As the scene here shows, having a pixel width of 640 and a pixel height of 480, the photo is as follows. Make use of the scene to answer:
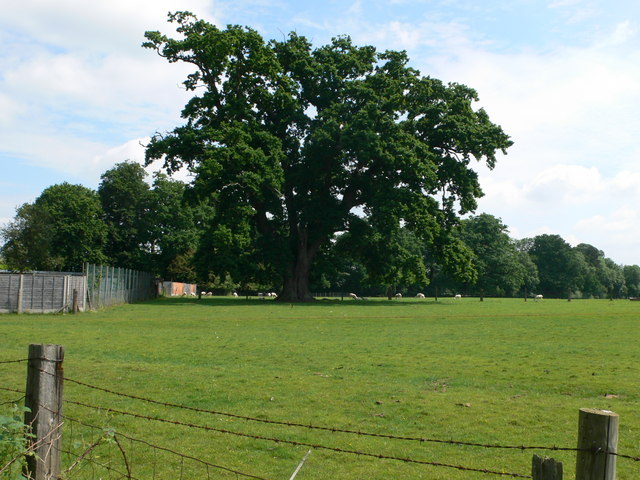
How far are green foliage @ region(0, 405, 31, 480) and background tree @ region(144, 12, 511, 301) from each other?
40.7m

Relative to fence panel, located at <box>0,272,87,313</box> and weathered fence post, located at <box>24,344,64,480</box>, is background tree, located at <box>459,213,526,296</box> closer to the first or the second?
fence panel, located at <box>0,272,87,313</box>

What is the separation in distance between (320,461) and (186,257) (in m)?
75.4

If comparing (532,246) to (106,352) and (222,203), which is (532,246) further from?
(106,352)

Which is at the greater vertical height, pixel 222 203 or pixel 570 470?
pixel 222 203

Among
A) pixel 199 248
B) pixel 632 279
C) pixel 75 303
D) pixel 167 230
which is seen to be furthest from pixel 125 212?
pixel 632 279

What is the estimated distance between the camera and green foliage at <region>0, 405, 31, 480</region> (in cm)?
448

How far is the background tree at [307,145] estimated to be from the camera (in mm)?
48156

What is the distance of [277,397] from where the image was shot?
35.4 ft

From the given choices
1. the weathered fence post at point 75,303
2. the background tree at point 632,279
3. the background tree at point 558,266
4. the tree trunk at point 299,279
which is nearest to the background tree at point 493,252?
the background tree at point 558,266

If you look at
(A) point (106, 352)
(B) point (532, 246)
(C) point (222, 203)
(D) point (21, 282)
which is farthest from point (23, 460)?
(B) point (532, 246)

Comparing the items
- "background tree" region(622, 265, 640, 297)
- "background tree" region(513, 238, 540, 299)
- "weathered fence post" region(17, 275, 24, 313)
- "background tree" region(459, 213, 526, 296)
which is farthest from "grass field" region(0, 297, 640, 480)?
"background tree" region(622, 265, 640, 297)

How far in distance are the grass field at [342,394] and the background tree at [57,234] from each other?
4933cm

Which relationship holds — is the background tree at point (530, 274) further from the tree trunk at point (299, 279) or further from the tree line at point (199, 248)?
the tree trunk at point (299, 279)

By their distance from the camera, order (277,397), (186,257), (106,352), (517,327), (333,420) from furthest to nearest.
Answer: (186,257) → (517,327) → (106,352) → (277,397) → (333,420)
